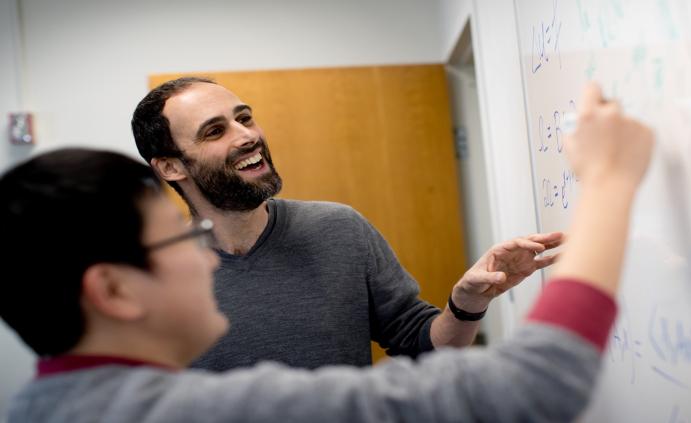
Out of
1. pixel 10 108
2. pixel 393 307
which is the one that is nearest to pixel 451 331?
pixel 393 307

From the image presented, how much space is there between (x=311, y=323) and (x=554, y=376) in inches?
26.6

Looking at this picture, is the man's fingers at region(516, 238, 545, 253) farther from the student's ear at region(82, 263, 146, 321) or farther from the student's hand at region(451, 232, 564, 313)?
the student's ear at region(82, 263, 146, 321)

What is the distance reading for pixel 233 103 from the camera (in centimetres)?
120

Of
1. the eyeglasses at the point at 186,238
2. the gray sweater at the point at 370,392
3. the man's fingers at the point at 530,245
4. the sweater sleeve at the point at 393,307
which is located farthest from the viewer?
the sweater sleeve at the point at 393,307

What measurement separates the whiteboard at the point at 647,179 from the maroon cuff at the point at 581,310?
214mm

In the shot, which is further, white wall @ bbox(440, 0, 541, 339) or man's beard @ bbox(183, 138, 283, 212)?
white wall @ bbox(440, 0, 541, 339)

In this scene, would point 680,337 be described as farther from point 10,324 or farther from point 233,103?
point 233,103

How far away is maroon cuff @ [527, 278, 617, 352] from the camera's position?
17.6 inches

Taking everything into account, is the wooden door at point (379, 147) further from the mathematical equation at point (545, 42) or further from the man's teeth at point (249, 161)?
the mathematical equation at point (545, 42)

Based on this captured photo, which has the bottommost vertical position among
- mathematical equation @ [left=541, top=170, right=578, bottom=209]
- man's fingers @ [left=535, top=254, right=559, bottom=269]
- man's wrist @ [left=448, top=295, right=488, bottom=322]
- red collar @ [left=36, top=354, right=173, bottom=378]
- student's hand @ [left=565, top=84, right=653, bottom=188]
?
man's wrist @ [left=448, top=295, right=488, bottom=322]

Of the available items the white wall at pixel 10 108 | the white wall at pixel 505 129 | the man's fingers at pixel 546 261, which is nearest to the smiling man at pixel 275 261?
the man's fingers at pixel 546 261

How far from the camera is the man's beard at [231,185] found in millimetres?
1125

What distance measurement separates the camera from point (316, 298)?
1074 millimetres

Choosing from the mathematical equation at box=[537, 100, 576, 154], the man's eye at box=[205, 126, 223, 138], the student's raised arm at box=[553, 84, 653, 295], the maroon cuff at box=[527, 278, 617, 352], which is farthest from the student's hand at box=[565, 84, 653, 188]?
the man's eye at box=[205, 126, 223, 138]
